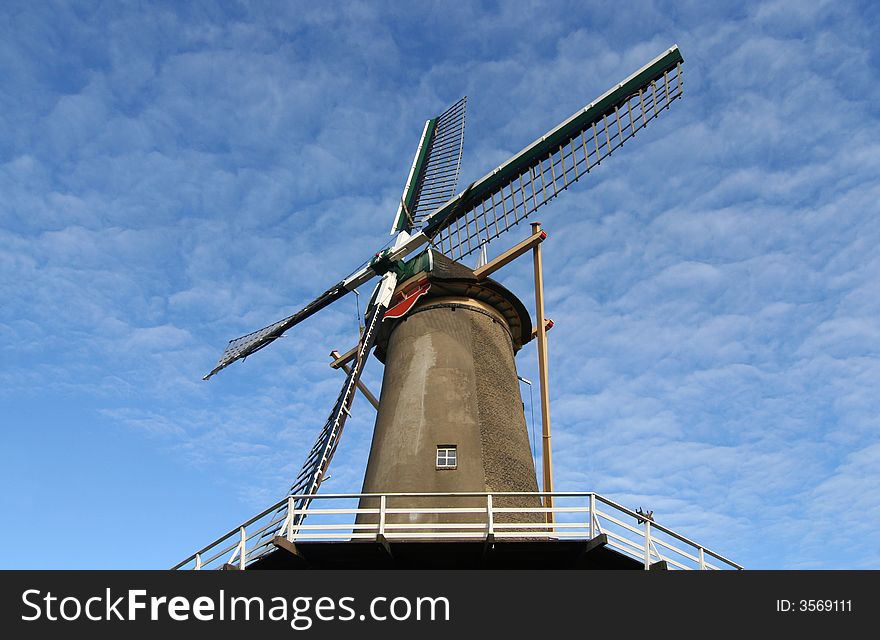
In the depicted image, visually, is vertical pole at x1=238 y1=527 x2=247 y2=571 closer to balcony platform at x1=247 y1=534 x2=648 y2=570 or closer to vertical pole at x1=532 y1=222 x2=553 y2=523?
balcony platform at x1=247 y1=534 x2=648 y2=570

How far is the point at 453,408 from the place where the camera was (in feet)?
54.6

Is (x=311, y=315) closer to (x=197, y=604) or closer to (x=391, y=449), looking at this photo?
(x=391, y=449)

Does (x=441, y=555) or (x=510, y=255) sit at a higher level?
(x=510, y=255)

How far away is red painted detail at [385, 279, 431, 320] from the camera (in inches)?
762

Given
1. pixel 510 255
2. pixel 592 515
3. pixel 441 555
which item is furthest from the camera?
pixel 510 255

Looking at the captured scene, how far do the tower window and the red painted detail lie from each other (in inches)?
171

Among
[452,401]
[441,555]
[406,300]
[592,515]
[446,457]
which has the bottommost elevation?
[441,555]

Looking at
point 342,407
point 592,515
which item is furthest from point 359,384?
point 592,515

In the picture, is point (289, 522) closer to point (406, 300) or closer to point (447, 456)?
point (447, 456)

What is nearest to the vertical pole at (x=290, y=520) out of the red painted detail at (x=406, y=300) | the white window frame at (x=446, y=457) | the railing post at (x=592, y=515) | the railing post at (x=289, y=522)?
the railing post at (x=289, y=522)

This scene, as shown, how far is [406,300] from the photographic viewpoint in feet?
64.3

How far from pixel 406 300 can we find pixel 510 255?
2.71m

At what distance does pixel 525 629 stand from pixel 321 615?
272cm

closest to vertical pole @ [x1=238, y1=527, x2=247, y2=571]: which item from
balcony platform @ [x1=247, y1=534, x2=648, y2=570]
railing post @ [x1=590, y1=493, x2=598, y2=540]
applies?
balcony platform @ [x1=247, y1=534, x2=648, y2=570]
